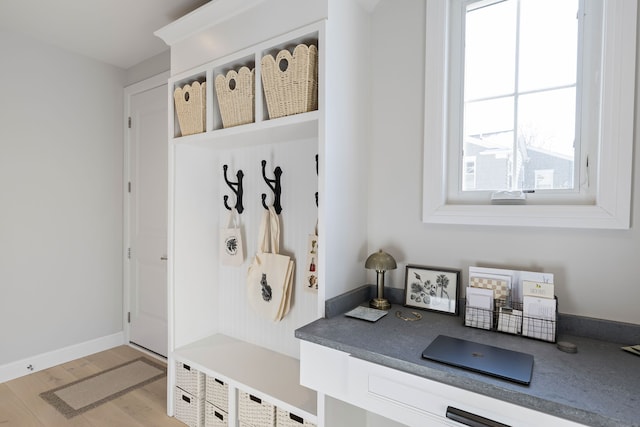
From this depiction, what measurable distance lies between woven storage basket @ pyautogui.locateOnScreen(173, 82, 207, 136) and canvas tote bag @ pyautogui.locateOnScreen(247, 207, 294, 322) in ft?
2.03

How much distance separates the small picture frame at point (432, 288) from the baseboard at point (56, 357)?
2782 mm

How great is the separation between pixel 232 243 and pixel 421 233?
3.76ft

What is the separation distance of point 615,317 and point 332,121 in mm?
1234

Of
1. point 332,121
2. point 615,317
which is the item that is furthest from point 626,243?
point 332,121

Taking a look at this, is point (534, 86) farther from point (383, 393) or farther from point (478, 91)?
point (383, 393)

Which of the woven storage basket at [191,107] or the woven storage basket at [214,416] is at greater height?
the woven storage basket at [191,107]

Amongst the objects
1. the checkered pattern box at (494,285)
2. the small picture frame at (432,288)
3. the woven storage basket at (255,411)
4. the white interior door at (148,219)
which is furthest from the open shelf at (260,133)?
the woven storage basket at (255,411)

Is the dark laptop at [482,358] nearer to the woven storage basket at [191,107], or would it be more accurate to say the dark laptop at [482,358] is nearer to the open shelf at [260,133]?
the open shelf at [260,133]

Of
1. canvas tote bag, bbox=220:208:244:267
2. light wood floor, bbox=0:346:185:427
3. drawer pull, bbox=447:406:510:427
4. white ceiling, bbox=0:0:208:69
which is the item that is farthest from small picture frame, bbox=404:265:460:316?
white ceiling, bbox=0:0:208:69

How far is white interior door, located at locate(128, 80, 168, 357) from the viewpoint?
9.37ft

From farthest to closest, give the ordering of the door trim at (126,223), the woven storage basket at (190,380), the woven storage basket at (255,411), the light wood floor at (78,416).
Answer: the door trim at (126,223)
the light wood floor at (78,416)
the woven storage basket at (190,380)
the woven storage basket at (255,411)

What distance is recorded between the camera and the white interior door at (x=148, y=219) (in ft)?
9.37

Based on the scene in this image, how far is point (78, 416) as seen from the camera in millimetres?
2100

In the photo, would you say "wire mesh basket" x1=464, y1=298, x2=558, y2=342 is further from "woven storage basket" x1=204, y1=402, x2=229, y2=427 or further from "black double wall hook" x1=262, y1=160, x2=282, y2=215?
"woven storage basket" x1=204, y1=402, x2=229, y2=427
